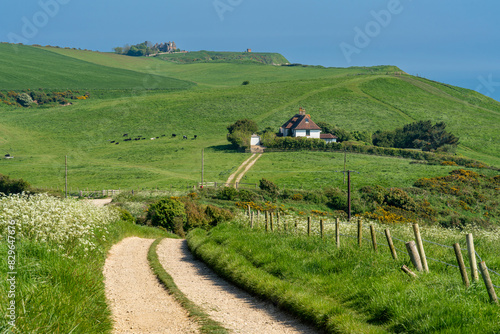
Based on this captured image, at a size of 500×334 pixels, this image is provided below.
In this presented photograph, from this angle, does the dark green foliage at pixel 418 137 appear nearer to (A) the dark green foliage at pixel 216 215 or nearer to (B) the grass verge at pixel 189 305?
(A) the dark green foliage at pixel 216 215

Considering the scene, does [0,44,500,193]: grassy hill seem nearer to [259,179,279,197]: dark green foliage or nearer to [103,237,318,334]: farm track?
[259,179,279,197]: dark green foliage

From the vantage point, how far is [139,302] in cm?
1214

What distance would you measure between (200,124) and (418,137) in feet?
168

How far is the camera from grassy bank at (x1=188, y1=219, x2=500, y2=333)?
26.3 feet

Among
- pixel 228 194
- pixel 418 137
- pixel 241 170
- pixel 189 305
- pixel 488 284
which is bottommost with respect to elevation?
pixel 228 194

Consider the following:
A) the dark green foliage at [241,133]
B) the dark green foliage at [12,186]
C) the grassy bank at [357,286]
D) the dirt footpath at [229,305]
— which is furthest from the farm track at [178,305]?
the dark green foliage at [241,133]

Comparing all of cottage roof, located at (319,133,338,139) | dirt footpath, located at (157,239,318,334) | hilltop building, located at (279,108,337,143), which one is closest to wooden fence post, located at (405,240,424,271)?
dirt footpath, located at (157,239,318,334)

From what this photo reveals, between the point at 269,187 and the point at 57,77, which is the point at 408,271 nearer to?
the point at 269,187

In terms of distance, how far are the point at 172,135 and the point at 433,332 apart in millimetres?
104406

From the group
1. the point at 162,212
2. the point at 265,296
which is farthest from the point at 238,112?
the point at 265,296

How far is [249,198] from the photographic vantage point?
59.2 metres

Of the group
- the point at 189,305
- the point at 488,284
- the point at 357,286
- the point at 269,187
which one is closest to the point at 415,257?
the point at 357,286

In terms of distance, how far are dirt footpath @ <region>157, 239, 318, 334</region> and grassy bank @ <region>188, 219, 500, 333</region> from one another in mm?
288

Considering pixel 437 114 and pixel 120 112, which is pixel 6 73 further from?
pixel 437 114
